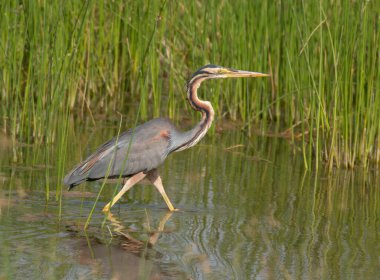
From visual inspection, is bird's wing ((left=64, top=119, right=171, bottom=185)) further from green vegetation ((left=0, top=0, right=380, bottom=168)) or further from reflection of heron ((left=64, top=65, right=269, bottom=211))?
green vegetation ((left=0, top=0, right=380, bottom=168))

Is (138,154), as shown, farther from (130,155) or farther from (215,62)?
(215,62)

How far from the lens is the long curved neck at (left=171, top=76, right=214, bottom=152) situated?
23.8 feet

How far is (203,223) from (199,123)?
Result: 1.10 meters

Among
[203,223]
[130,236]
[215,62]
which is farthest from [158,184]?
[215,62]

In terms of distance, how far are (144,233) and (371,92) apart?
2.69 meters

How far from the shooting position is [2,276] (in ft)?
16.6

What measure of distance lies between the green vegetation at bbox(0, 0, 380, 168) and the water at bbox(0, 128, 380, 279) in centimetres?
39

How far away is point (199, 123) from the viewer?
24.1ft

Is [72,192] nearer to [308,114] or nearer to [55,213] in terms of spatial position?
[55,213]

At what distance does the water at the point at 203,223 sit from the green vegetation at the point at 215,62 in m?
0.39

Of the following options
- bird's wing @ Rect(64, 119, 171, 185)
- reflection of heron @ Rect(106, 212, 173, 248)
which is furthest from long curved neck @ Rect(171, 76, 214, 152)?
reflection of heron @ Rect(106, 212, 173, 248)

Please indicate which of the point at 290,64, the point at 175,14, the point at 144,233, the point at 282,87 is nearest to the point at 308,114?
the point at 290,64

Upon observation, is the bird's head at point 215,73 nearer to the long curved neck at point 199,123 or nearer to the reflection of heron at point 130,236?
the long curved neck at point 199,123

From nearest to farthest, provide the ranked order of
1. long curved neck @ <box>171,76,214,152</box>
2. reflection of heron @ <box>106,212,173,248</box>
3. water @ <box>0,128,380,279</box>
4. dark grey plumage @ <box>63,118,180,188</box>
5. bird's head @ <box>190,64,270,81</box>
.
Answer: water @ <box>0,128,380,279</box>, reflection of heron @ <box>106,212,173,248</box>, dark grey plumage @ <box>63,118,180,188</box>, long curved neck @ <box>171,76,214,152</box>, bird's head @ <box>190,64,270,81</box>
